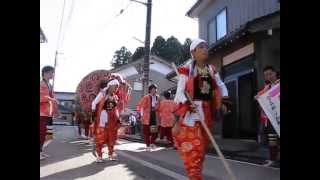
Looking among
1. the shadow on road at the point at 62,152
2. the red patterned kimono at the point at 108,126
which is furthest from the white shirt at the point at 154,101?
the red patterned kimono at the point at 108,126

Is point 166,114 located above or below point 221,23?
below

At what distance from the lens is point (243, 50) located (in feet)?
50.6

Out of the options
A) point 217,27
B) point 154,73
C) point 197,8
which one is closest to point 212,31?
point 217,27

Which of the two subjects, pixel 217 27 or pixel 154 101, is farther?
pixel 217 27

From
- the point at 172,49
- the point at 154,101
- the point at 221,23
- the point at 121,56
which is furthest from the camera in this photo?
the point at 121,56

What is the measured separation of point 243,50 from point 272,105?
917 centimetres

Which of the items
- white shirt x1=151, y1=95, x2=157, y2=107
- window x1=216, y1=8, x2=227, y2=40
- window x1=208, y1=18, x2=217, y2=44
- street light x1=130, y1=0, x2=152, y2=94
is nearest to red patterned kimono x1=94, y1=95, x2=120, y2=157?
white shirt x1=151, y1=95, x2=157, y2=107

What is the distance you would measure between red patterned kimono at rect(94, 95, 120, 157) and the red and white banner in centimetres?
478

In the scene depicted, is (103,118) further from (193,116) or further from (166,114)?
(193,116)

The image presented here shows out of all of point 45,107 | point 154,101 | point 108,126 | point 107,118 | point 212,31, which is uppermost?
point 212,31
